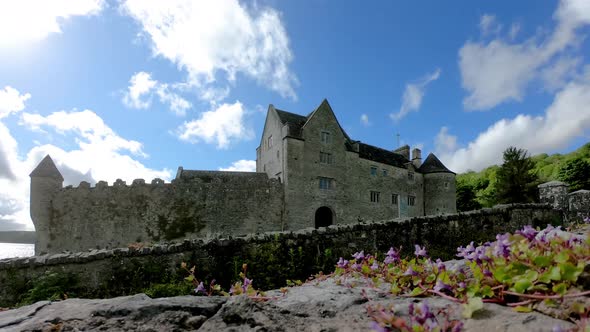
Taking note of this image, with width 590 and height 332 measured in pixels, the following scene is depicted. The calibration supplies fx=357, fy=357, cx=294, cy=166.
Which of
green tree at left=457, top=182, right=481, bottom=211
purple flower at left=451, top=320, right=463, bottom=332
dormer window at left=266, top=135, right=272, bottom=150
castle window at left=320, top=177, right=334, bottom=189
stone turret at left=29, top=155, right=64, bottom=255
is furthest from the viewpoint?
green tree at left=457, top=182, right=481, bottom=211

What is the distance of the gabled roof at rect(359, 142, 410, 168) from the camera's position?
128 ft

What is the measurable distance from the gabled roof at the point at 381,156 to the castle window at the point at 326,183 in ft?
17.5

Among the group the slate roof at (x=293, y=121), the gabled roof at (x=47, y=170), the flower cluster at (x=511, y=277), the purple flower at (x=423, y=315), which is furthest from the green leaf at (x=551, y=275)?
the gabled roof at (x=47, y=170)

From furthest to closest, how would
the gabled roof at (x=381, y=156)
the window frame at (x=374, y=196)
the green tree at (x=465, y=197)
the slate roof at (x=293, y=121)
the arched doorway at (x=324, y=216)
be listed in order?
the green tree at (x=465, y=197) → the gabled roof at (x=381, y=156) → the window frame at (x=374, y=196) → the arched doorway at (x=324, y=216) → the slate roof at (x=293, y=121)

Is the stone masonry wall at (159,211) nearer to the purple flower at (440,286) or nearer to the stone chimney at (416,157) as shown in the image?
the stone chimney at (416,157)

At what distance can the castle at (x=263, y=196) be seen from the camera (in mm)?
27047

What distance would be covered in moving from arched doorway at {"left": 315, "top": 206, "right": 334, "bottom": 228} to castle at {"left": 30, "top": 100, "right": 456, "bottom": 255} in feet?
0.32

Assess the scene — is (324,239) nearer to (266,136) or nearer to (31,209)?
(31,209)

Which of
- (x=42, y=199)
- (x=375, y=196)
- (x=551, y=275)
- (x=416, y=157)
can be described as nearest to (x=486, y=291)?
(x=551, y=275)

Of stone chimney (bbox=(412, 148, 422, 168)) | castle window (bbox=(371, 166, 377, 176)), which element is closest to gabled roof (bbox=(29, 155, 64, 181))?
castle window (bbox=(371, 166, 377, 176))

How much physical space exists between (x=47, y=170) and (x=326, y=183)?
23223 millimetres

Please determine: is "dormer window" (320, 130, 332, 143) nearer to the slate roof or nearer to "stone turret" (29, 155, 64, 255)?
the slate roof

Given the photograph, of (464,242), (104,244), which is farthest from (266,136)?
(464,242)

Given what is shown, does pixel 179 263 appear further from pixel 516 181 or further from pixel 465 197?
pixel 465 197
